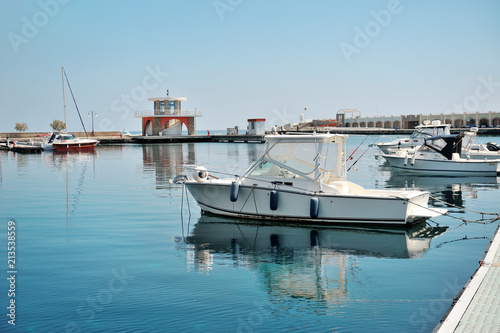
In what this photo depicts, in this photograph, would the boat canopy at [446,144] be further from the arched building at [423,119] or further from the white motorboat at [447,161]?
the arched building at [423,119]

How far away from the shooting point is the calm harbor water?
7.95 m

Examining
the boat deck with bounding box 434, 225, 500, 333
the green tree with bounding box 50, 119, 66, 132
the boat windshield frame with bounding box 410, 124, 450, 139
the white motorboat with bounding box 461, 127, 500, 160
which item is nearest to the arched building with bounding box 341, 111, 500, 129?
the green tree with bounding box 50, 119, 66, 132

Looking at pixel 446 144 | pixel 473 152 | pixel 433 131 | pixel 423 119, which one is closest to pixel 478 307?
pixel 446 144

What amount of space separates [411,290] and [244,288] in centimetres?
304

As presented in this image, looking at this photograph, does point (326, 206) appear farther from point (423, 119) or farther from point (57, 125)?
point (423, 119)

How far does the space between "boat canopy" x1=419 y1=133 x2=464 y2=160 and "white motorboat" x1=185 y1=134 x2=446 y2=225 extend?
14420 millimetres

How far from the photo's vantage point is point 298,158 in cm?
1484

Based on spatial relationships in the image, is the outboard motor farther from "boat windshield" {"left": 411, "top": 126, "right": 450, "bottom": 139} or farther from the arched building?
the arched building

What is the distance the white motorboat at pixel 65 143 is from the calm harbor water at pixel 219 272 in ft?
134

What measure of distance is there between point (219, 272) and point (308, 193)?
4693 mm

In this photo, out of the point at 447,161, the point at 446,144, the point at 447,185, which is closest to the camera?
the point at 447,185

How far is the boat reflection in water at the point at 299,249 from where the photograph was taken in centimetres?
984

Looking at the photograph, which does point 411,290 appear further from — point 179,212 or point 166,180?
point 166,180

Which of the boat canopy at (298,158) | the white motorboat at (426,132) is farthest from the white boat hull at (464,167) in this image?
the boat canopy at (298,158)
